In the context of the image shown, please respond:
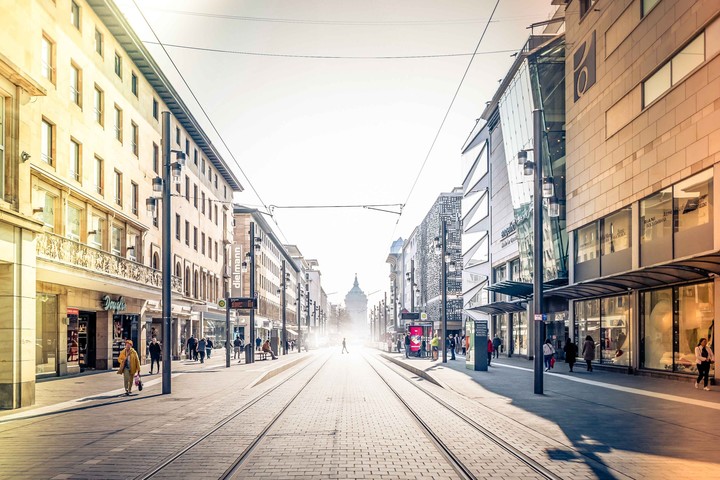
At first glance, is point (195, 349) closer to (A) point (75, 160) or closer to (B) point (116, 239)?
(B) point (116, 239)

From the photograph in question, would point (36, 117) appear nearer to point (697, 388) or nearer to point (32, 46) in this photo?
point (32, 46)

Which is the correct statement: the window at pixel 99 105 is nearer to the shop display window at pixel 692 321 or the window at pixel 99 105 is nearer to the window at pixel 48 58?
the window at pixel 48 58

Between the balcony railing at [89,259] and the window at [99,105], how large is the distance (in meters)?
6.55

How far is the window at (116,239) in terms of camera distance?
3356 centimetres

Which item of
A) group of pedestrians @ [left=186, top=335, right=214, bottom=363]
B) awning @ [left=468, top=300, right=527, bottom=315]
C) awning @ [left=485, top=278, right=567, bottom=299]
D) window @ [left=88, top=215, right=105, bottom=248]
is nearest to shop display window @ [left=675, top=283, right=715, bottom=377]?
awning @ [left=485, top=278, right=567, bottom=299]

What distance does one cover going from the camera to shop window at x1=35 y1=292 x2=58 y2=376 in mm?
26359

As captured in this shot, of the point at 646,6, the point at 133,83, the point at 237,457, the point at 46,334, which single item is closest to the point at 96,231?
the point at 46,334

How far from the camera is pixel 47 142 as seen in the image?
26.8m

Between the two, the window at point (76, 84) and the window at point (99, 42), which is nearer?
the window at point (76, 84)

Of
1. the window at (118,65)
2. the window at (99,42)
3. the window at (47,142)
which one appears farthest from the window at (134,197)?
the window at (47,142)

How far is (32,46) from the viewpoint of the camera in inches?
722

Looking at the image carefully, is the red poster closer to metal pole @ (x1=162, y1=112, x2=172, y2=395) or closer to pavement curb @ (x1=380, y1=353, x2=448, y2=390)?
pavement curb @ (x1=380, y1=353, x2=448, y2=390)

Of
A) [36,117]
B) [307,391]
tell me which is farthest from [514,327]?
[36,117]

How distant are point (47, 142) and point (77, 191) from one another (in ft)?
7.49
